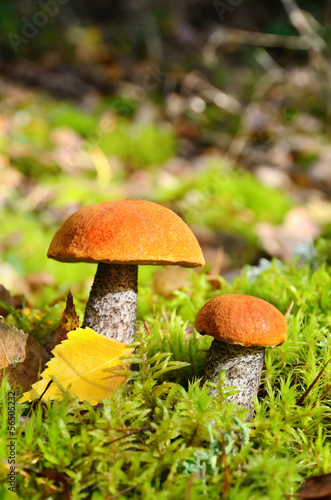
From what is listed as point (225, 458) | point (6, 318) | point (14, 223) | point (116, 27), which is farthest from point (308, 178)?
→ point (116, 27)

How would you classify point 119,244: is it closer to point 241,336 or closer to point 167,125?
point 241,336

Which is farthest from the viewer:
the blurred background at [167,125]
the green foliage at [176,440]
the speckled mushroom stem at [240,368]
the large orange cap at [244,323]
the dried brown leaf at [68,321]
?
the blurred background at [167,125]

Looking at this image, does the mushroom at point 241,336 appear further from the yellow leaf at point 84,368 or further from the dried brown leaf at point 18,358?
the dried brown leaf at point 18,358

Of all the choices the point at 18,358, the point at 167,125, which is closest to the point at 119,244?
the point at 18,358

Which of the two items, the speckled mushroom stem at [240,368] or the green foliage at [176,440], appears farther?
the speckled mushroom stem at [240,368]

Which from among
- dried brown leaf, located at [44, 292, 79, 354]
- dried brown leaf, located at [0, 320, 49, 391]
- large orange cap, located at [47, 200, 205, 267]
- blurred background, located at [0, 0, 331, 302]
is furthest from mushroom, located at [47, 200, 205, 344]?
blurred background, located at [0, 0, 331, 302]

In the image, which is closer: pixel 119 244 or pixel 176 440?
pixel 176 440

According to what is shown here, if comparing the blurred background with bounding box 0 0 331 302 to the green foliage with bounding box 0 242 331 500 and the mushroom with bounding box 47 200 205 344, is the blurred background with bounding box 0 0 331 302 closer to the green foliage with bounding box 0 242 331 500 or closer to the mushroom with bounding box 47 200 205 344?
the mushroom with bounding box 47 200 205 344

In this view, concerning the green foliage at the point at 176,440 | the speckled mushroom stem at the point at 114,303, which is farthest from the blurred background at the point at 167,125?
the green foliage at the point at 176,440
